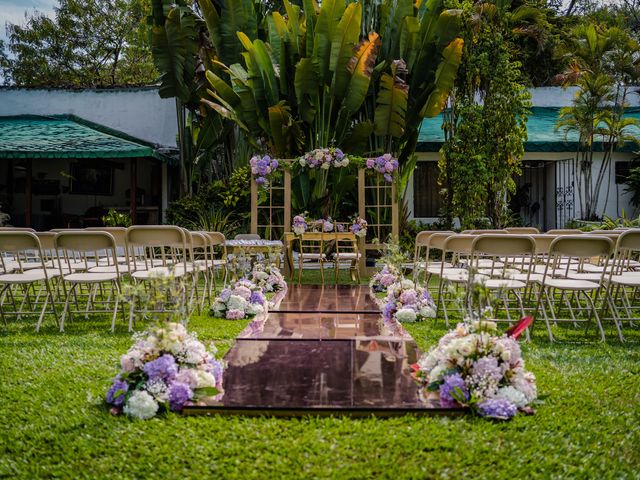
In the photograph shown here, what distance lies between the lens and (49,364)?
4254 mm

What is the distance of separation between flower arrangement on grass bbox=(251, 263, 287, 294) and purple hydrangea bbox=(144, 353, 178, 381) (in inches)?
147

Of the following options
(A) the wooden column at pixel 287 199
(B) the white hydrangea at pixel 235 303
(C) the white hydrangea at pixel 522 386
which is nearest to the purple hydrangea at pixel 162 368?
(C) the white hydrangea at pixel 522 386

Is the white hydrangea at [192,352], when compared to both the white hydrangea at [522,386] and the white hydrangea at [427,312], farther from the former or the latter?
the white hydrangea at [427,312]

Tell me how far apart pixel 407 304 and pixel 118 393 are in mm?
3578

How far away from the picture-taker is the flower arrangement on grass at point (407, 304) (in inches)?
236

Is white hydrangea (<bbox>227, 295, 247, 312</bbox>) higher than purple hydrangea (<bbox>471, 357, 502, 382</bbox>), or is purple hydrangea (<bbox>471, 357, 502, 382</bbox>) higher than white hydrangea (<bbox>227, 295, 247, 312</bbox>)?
purple hydrangea (<bbox>471, 357, 502, 382</bbox>)

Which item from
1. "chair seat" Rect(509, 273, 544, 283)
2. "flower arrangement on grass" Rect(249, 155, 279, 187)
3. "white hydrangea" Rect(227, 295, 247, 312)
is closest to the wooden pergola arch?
"flower arrangement on grass" Rect(249, 155, 279, 187)

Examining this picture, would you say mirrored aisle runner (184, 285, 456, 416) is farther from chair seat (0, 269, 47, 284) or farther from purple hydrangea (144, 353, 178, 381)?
chair seat (0, 269, 47, 284)

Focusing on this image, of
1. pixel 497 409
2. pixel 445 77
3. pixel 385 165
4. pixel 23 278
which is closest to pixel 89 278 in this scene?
pixel 23 278

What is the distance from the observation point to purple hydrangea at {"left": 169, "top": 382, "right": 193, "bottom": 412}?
3197 mm

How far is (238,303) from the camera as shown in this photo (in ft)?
20.6

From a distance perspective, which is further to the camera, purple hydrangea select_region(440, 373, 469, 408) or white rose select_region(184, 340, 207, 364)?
white rose select_region(184, 340, 207, 364)

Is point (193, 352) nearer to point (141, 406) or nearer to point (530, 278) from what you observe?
point (141, 406)

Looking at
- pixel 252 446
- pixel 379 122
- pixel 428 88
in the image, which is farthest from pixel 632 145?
pixel 252 446
